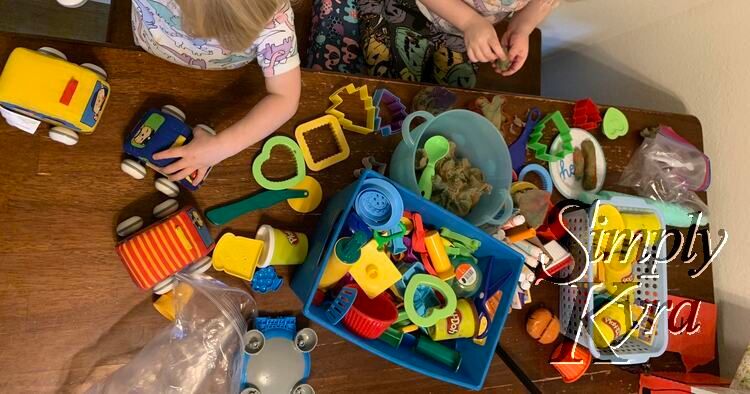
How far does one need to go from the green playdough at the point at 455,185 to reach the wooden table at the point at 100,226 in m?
0.13

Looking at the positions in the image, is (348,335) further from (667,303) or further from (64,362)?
(667,303)

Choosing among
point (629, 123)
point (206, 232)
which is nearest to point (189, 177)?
point (206, 232)

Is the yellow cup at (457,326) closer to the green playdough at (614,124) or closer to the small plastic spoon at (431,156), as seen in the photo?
the small plastic spoon at (431,156)

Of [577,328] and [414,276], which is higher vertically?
[414,276]

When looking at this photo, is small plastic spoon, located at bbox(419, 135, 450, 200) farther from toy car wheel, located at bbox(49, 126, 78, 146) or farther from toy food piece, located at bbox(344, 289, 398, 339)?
toy car wheel, located at bbox(49, 126, 78, 146)

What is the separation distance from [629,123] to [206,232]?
75cm

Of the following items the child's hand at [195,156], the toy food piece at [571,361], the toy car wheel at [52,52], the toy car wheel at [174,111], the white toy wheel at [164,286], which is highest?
the toy car wheel at [52,52]

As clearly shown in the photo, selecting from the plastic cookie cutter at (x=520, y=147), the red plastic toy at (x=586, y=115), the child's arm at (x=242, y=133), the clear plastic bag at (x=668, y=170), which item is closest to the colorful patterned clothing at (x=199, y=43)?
the child's arm at (x=242, y=133)

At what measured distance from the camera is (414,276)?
2.33 ft

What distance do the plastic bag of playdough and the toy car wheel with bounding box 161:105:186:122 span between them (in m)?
0.20

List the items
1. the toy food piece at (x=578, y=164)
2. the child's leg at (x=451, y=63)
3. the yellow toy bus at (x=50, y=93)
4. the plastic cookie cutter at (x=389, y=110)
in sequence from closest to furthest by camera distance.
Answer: the yellow toy bus at (x=50, y=93) → the plastic cookie cutter at (x=389, y=110) → the toy food piece at (x=578, y=164) → the child's leg at (x=451, y=63)

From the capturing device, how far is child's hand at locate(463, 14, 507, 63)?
801 mm

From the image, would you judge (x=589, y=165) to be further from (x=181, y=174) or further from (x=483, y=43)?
(x=181, y=174)

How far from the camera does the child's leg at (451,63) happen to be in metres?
1.03
